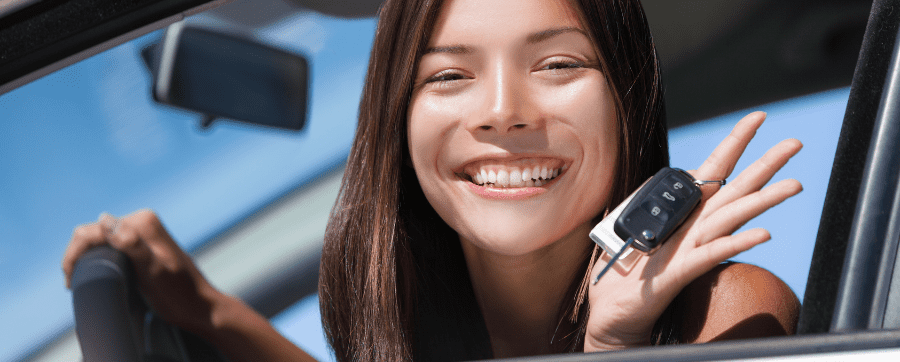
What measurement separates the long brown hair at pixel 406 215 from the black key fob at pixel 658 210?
0.27 m

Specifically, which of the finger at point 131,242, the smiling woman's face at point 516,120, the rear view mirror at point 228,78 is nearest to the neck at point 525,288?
the smiling woman's face at point 516,120

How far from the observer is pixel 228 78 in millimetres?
2477

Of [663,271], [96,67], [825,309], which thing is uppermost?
[96,67]

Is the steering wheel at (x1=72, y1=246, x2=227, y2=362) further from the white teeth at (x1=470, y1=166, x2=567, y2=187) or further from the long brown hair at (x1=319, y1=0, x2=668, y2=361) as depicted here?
the white teeth at (x1=470, y1=166, x2=567, y2=187)

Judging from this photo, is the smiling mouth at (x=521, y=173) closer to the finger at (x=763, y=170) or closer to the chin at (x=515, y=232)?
the chin at (x=515, y=232)

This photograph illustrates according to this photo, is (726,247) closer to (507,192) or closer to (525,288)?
(507,192)

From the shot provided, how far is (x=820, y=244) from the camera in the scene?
0.94 metres

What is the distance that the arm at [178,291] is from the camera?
62.6 inches

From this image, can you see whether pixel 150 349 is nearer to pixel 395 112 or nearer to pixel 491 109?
pixel 395 112

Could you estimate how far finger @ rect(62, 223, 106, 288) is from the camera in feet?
5.17

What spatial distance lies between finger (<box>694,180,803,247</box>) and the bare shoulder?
193 mm

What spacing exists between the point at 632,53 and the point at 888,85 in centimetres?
65

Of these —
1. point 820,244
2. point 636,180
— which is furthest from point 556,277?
point 820,244

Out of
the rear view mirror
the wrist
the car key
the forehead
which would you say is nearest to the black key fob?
the car key
